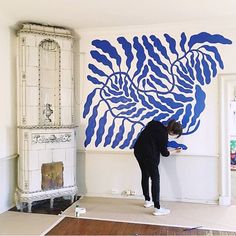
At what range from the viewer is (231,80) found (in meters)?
3.93

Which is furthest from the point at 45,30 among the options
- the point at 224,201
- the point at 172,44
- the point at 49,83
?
the point at 224,201

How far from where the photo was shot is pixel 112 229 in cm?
318

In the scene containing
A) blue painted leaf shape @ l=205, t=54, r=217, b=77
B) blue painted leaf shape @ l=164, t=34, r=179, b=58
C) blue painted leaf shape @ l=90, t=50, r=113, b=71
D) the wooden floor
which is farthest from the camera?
blue painted leaf shape @ l=90, t=50, r=113, b=71

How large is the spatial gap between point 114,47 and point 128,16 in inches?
23.8

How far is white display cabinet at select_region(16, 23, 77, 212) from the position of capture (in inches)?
150

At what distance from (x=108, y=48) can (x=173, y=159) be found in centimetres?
184

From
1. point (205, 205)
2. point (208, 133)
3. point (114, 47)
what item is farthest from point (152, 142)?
point (114, 47)

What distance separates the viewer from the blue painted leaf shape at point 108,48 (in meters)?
4.27

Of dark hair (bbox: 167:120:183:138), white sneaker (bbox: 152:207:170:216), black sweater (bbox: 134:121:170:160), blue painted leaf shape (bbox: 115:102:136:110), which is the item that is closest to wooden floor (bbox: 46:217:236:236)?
white sneaker (bbox: 152:207:170:216)

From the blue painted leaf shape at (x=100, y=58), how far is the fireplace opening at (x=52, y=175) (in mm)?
1552

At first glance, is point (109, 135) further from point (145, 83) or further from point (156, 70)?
point (156, 70)

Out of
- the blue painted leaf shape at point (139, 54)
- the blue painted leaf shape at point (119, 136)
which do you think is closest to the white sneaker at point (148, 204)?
the blue painted leaf shape at point (119, 136)

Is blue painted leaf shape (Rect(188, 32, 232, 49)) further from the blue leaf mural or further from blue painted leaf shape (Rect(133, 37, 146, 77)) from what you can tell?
blue painted leaf shape (Rect(133, 37, 146, 77))

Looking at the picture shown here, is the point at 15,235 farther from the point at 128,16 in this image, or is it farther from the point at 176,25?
the point at 176,25
